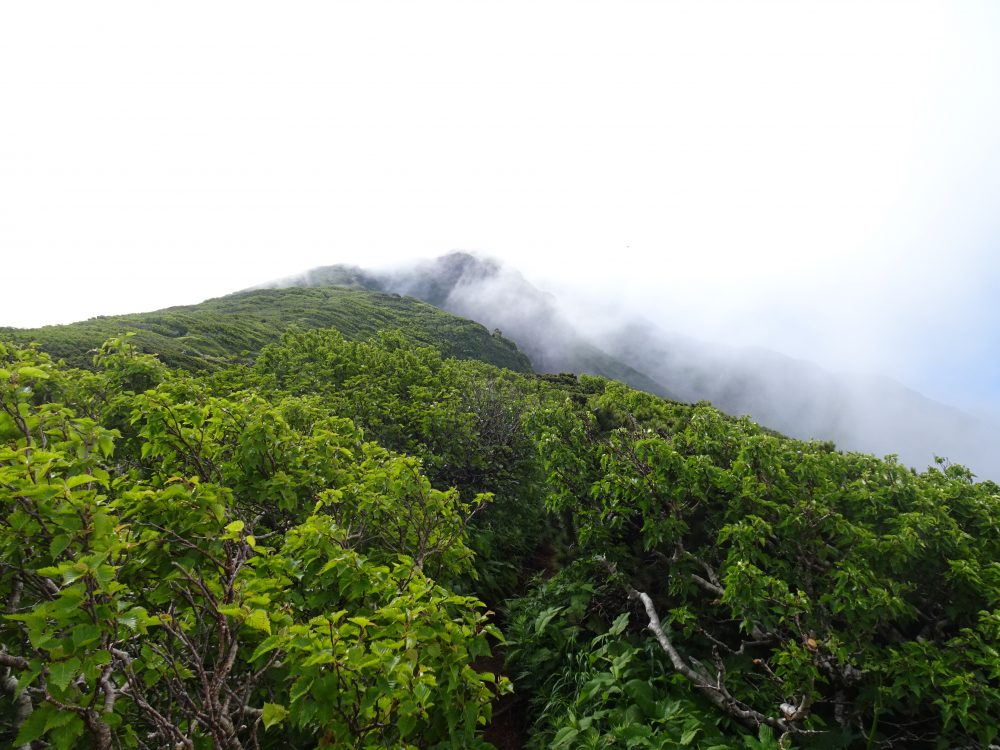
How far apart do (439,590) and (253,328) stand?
6813 cm

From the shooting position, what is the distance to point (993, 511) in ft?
23.3

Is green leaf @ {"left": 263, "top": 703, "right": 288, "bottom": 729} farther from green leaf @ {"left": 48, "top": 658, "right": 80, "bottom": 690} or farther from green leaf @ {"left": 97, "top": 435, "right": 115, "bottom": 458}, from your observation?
green leaf @ {"left": 97, "top": 435, "right": 115, "bottom": 458}

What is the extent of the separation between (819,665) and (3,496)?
346 inches

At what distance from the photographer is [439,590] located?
4.70 m

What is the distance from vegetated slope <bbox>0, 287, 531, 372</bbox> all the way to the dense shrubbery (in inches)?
388

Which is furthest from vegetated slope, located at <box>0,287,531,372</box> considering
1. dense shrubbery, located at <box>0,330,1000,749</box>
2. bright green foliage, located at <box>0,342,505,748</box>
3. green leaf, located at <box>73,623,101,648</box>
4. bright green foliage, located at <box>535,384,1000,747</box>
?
bright green foliage, located at <box>535,384,1000,747</box>

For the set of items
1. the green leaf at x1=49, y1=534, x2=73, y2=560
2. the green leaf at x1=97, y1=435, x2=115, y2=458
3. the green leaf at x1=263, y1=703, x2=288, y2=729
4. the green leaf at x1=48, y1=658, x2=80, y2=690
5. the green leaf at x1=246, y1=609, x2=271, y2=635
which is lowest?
the green leaf at x1=263, y1=703, x2=288, y2=729

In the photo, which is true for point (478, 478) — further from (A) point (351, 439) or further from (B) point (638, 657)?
(B) point (638, 657)

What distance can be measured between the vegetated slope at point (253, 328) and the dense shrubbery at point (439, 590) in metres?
9.84

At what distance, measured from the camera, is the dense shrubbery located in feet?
11.2

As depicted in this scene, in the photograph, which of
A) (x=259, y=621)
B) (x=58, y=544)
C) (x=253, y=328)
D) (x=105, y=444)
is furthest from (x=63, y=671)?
(x=253, y=328)

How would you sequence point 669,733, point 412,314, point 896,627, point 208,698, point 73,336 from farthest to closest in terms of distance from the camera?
1. point 412,314
2. point 73,336
3. point 896,627
4. point 669,733
5. point 208,698

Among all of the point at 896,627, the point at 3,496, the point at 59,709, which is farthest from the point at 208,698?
the point at 896,627

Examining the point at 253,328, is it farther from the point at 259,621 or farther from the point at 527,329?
the point at 527,329
